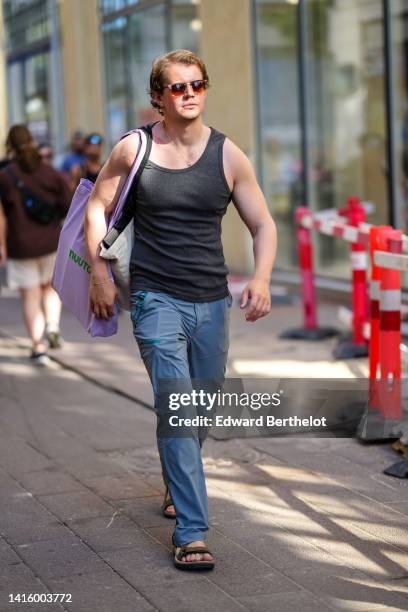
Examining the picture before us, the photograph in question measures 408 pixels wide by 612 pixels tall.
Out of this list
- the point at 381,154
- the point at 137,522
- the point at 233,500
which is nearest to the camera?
the point at 137,522

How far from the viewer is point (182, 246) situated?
4801mm

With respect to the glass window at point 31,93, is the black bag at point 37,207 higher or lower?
lower

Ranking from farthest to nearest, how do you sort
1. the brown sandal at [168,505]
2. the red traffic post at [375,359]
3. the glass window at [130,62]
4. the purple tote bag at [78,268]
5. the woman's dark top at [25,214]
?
1. the glass window at [130,62]
2. the woman's dark top at [25,214]
3. the red traffic post at [375,359]
4. the brown sandal at [168,505]
5. the purple tote bag at [78,268]

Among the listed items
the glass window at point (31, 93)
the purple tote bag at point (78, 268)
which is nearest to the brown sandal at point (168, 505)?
the purple tote bag at point (78, 268)

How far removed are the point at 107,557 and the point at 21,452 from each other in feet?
6.57

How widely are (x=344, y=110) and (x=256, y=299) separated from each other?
877cm

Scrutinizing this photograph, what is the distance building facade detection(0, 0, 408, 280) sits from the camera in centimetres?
1205

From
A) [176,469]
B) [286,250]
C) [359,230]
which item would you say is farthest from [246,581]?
[286,250]

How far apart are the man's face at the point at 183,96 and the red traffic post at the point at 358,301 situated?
408cm

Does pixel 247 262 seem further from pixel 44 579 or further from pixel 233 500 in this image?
pixel 44 579

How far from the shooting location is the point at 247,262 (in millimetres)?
14938

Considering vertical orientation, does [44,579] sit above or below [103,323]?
below

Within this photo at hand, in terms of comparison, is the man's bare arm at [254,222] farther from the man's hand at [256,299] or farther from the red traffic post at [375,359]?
the red traffic post at [375,359]

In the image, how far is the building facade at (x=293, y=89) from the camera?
12.1 m
